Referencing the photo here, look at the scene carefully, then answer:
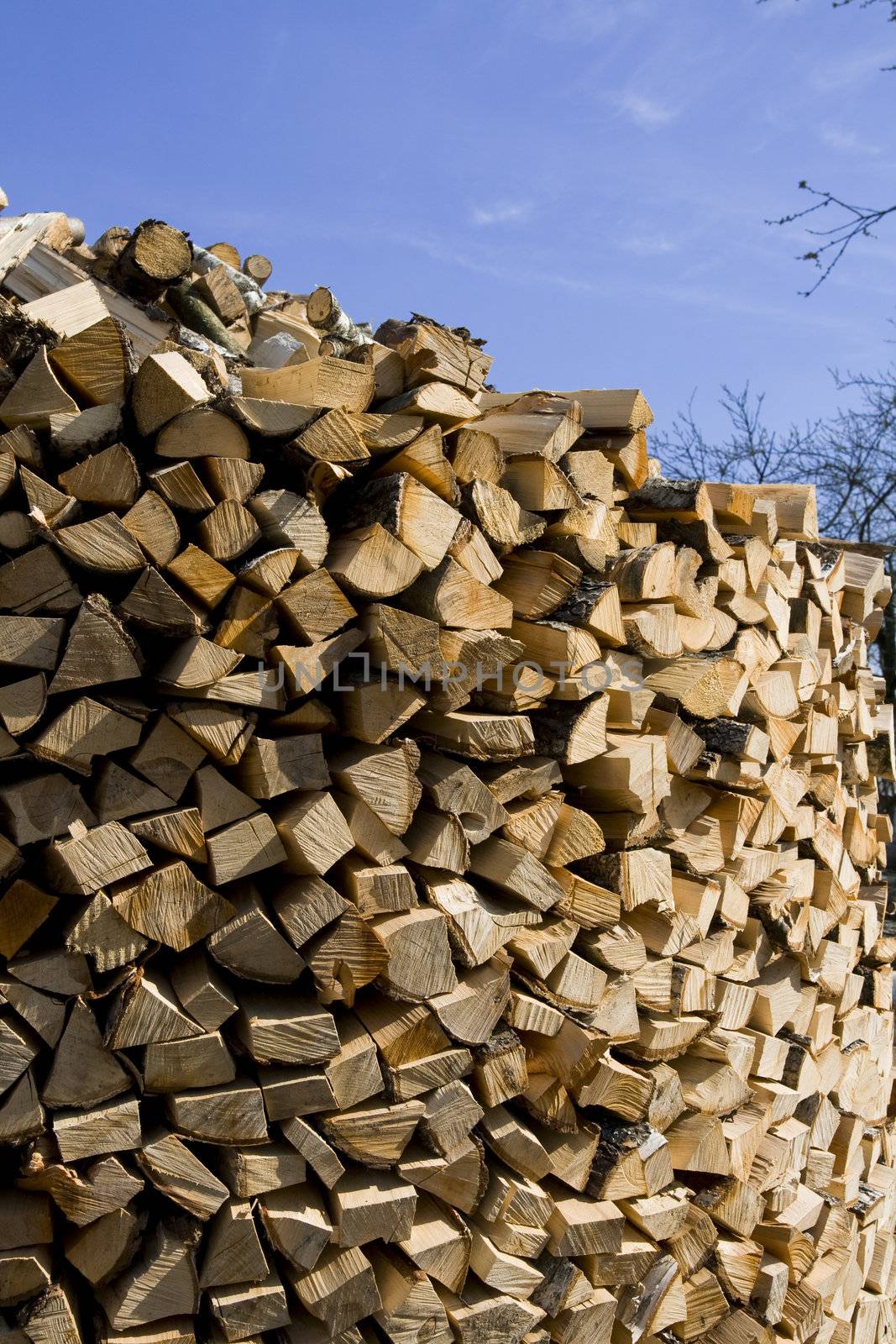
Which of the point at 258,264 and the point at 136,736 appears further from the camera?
the point at 258,264

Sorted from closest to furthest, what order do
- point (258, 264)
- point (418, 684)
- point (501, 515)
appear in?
1. point (418, 684)
2. point (501, 515)
3. point (258, 264)

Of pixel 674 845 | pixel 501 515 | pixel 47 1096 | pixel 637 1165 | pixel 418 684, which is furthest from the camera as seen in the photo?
pixel 674 845

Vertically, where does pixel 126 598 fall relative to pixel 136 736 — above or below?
above

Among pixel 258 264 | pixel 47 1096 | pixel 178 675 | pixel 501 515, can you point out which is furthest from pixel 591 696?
pixel 258 264

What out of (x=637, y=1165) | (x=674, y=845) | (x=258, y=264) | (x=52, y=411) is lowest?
(x=637, y=1165)

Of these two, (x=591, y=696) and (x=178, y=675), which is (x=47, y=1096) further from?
(x=591, y=696)

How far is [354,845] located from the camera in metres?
2.02

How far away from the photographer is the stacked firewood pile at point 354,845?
182cm

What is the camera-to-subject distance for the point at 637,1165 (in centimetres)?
245

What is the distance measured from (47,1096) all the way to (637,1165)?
130cm

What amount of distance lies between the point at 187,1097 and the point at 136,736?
605mm

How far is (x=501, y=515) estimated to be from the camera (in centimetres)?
229

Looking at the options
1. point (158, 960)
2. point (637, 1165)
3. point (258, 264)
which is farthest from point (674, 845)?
point (258, 264)

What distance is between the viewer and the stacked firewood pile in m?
1.82
